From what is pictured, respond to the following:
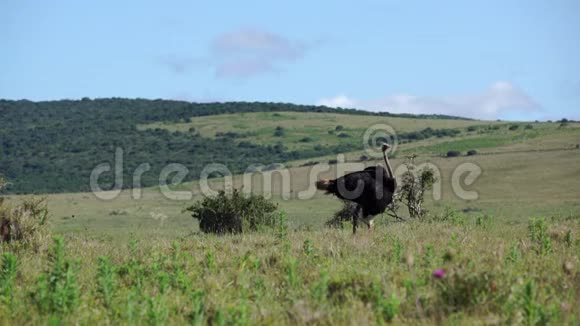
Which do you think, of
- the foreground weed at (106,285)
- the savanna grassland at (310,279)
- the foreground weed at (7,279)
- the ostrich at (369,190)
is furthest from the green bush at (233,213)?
the foreground weed at (106,285)

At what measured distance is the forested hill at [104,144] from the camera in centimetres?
9088

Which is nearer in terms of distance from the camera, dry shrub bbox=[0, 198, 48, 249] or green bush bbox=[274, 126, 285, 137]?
dry shrub bbox=[0, 198, 48, 249]

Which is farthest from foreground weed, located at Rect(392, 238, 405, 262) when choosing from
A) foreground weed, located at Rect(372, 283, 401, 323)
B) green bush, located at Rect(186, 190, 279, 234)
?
green bush, located at Rect(186, 190, 279, 234)

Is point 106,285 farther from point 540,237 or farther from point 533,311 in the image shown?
point 540,237

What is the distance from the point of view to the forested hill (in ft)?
298

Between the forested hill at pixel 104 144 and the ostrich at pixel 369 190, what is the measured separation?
203 feet

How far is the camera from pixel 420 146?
79.6 m

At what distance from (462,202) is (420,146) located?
37175 millimetres

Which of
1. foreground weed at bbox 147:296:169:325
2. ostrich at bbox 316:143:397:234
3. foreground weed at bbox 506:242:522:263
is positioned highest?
ostrich at bbox 316:143:397:234

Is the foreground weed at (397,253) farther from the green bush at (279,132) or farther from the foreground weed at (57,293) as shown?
the green bush at (279,132)

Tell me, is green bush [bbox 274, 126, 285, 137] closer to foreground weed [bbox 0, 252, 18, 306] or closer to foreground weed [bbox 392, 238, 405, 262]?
foreground weed [bbox 392, 238, 405, 262]

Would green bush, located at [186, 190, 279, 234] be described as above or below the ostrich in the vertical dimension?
below

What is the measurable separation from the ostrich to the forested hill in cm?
6201

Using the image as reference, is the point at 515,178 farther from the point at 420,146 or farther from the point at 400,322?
the point at 400,322
